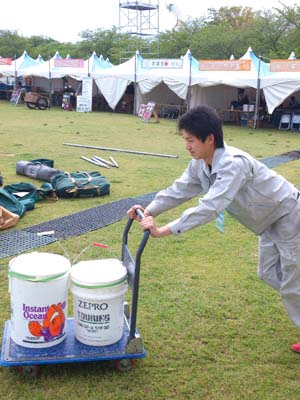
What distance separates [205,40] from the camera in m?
39.7

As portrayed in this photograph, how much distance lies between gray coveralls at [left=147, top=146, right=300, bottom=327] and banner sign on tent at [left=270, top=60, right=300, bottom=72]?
1775cm

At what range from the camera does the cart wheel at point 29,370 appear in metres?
3.10

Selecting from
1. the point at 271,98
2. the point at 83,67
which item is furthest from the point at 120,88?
the point at 271,98

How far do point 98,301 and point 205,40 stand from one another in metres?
39.3

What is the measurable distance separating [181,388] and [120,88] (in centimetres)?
2426

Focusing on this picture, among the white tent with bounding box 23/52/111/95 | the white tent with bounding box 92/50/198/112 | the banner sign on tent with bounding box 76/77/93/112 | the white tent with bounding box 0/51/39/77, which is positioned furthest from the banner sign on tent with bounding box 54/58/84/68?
the white tent with bounding box 0/51/39/77

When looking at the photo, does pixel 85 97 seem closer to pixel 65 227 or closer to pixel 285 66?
pixel 285 66

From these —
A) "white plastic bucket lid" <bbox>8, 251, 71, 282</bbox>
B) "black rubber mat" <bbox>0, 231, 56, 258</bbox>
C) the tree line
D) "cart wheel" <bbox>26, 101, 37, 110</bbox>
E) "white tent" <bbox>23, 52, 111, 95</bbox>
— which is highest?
the tree line

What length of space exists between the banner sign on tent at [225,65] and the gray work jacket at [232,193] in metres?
19.0

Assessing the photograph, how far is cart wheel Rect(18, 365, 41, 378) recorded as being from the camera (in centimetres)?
310

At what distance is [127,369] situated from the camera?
10.7 ft

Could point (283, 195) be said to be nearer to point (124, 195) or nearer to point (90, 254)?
point (90, 254)

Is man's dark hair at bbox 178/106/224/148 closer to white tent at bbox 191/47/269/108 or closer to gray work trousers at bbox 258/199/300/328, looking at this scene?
gray work trousers at bbox 258/199/300/328

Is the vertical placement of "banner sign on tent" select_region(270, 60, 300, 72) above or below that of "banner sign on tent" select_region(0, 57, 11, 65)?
below
